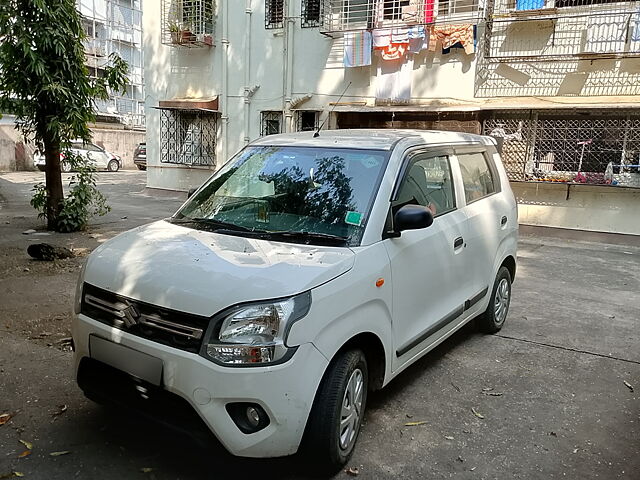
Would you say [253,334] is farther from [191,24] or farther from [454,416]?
[191,24]

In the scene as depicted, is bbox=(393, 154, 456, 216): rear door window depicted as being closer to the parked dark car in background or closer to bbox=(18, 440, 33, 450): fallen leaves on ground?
bbox=(18, 440, 33, 450): fallen leaves on ground

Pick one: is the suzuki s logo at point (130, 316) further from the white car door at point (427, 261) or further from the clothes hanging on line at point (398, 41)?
the clothes hanging on line at point (398, 41)

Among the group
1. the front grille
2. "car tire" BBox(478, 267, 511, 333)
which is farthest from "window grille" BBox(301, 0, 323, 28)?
the front grille

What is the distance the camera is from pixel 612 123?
31.4ft

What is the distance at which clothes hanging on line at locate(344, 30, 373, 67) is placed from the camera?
441 inches

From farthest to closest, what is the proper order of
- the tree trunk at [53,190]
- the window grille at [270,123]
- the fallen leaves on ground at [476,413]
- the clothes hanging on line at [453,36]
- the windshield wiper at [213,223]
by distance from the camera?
1. the window grille at [270,123]
2. the clothes hanging on line at [453,36]
3. the tree trunk at [53,190]
4. the fallen leaves on ground at [476,413]
5. the windshield wiper at [213,223]

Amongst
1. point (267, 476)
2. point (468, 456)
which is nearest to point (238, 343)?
point (267, 476)

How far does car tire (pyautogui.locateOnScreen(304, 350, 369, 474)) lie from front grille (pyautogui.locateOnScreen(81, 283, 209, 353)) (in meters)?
0.65

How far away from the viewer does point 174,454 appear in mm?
2863

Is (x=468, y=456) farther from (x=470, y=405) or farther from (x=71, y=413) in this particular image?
(x=71, y=413)

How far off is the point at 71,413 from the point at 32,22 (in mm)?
6621

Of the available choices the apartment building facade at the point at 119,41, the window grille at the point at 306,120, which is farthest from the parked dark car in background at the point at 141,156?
the window grille at the point at 306,120

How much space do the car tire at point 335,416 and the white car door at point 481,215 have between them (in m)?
1.68

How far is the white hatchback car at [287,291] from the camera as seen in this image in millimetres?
2404
